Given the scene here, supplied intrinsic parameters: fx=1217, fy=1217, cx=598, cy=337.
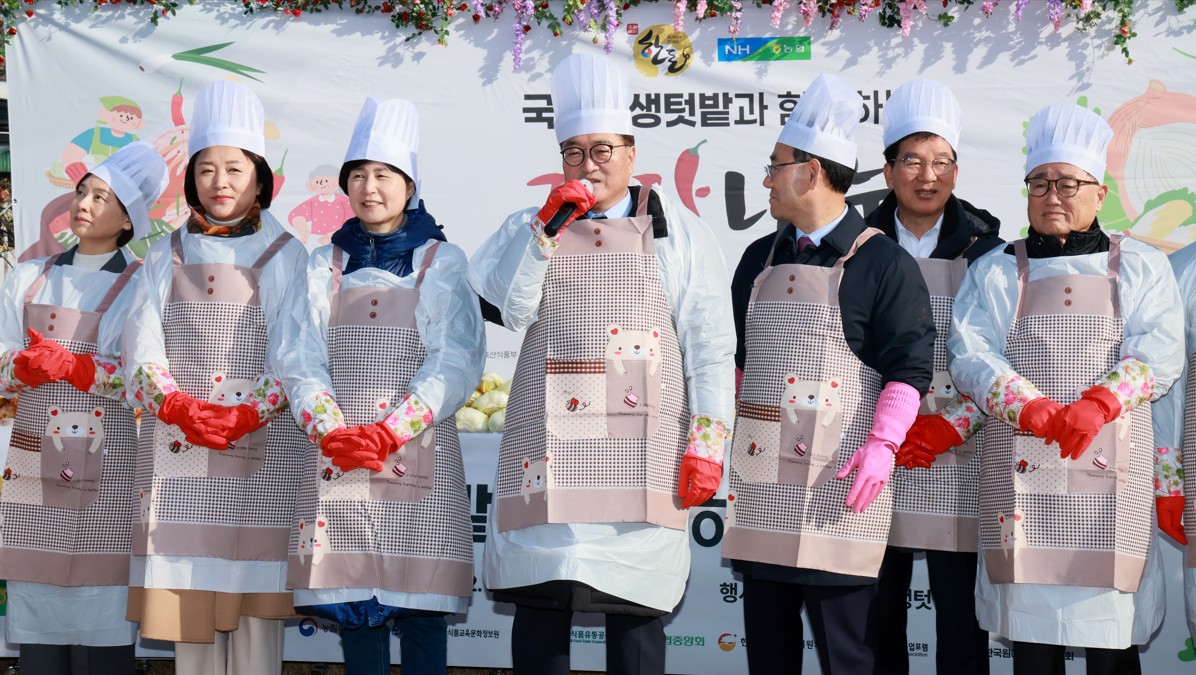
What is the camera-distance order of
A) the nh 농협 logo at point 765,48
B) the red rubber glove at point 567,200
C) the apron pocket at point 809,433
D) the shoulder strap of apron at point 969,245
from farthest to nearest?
1. the nh 농협 logo at point 765,48
2. the shoulder strap of apron at point 969,245
3. the apron pocket at point 809,433
4. the red rubber glove at point 567,200

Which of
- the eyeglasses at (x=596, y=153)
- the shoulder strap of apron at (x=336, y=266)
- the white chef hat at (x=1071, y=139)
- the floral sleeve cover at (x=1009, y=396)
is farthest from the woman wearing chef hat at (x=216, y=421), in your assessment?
the white chef hat at (x=1071, y=139)

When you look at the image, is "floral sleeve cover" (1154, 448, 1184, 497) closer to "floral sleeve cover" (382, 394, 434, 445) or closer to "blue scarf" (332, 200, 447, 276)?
"floral sleeve cover" (382, 394, 434, 445)

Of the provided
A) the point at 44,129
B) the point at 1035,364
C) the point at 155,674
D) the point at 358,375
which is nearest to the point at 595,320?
the point at 358,375

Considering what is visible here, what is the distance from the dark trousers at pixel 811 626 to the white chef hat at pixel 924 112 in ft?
4.65

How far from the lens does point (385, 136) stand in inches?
135

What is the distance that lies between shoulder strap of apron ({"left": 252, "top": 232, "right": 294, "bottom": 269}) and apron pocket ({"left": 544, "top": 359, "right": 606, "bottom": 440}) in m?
1.15

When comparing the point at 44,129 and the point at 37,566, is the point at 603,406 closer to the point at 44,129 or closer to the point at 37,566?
the point at 37,566

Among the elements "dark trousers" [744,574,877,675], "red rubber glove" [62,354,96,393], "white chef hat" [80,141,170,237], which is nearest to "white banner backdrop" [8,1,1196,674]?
"white chef hat" [80,141,170,237]

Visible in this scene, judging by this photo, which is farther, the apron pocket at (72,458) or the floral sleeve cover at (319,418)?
the apron pocket at (72,458)

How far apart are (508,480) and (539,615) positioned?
0.34m

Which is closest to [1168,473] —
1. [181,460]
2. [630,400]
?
[630,400]

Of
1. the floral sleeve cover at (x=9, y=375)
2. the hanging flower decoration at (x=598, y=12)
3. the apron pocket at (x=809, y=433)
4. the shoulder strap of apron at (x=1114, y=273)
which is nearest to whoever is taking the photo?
the apron pocket at (x=809, y=433)

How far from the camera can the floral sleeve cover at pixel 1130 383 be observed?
10.3 feet

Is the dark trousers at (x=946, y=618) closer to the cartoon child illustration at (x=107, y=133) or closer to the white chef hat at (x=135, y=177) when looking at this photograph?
the white chef hat at (x=135, y=177)
